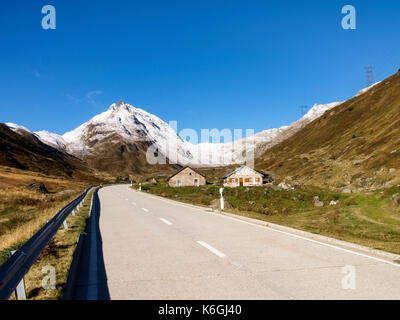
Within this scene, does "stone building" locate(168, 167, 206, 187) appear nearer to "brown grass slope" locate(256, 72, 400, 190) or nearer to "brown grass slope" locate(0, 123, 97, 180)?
"brown grass slope" locate(256, 72, 400, 190)

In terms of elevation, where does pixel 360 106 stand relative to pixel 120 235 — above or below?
above

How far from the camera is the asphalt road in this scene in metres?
4.98

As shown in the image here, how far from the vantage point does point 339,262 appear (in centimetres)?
677

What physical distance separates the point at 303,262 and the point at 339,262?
73cm

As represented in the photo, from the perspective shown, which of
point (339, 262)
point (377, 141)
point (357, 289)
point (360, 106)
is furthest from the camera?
point (360, 106)

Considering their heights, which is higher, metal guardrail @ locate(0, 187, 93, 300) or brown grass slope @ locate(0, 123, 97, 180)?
brown grass slope @ locate(0, 123, 97, 180)

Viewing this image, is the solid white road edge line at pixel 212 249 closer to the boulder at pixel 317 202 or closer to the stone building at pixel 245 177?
the boulder at pixel 317 202

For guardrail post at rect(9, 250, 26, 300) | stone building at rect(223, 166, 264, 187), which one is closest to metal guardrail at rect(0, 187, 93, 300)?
guardrail post at rect(9, 250, 26, 300)

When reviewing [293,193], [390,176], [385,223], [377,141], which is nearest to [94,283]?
[385,223]

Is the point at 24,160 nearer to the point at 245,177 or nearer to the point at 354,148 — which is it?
the point at 245,177

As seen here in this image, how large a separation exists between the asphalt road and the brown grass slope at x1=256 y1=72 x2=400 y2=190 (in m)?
27.5

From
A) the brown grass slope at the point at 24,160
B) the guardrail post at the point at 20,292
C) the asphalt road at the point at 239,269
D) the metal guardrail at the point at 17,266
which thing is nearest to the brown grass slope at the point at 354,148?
the asphalt road at the point at 239,269

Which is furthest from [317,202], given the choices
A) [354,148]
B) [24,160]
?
[24,160]
